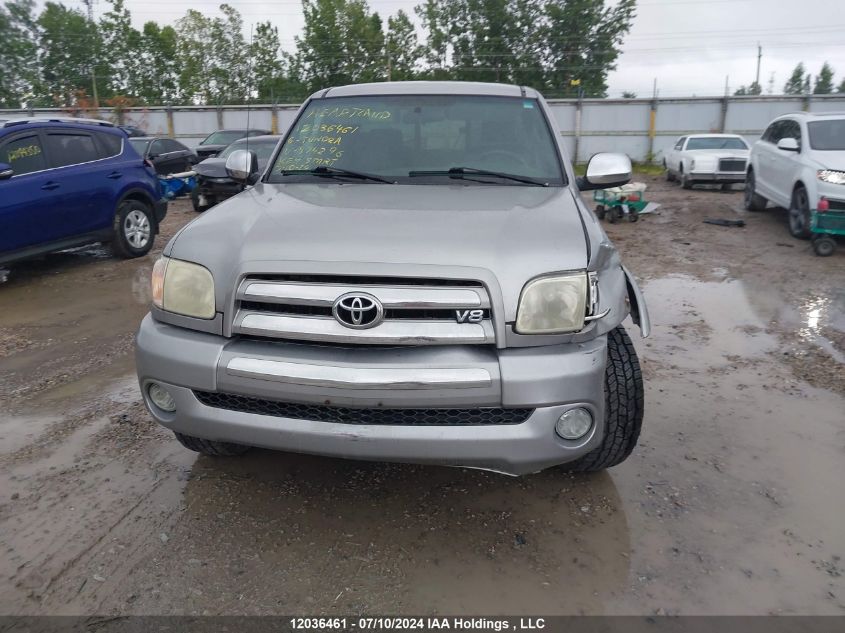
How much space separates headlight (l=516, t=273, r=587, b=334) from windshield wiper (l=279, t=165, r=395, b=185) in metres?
1.27

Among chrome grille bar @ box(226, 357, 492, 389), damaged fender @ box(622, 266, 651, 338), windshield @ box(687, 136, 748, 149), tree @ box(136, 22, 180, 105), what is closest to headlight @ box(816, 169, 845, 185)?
damaged fender @ box(622, 266, 651, 338)

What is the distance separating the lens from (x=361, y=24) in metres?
49.9

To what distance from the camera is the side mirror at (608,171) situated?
371cm

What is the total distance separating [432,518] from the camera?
2822 mm

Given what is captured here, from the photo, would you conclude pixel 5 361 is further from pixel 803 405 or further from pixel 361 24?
pixel 361 24

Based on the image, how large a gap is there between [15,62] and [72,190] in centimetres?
6006

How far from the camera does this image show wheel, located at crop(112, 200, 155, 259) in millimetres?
8262

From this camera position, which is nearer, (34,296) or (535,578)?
(535,578)

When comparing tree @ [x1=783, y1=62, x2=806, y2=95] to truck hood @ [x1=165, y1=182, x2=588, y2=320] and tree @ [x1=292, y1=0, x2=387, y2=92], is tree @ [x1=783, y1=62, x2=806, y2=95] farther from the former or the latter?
truck hood @ [x1=165, y1=182, x2=588, y2=320]

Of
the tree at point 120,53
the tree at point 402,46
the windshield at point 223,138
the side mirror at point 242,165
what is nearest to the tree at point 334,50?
the tree at point 402,46

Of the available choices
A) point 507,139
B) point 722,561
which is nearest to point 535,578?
point 722,561

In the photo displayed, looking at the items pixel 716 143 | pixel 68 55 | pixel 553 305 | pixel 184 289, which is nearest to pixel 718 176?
pixel 716 143

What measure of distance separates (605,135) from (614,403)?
26.4 metres

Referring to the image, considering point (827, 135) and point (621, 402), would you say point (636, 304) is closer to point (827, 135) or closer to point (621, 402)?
point (621, 402)
